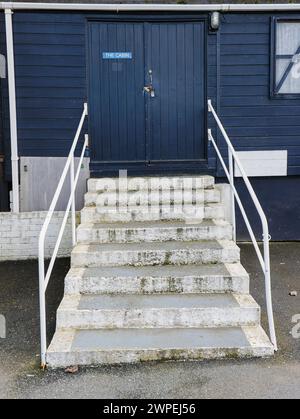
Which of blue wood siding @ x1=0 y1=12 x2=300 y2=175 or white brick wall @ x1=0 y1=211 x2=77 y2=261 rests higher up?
blue wood siding @ x1=0 y1=12 x2=300 y2=175

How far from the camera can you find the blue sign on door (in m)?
6.90

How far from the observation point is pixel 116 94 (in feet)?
23.0

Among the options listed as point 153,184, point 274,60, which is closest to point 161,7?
point 274,60

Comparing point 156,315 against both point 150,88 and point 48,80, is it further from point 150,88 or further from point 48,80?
Answer: point 48,80

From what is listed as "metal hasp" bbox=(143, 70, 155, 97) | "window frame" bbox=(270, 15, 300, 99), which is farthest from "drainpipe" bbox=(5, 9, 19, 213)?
"window frame" bbox=(270, 15, 300, 99)

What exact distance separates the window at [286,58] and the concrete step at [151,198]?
7.01ft

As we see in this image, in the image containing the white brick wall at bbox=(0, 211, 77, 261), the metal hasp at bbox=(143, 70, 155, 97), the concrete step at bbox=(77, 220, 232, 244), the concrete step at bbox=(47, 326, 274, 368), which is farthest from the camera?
the metal hasp at bbox=(143, 70, 155, 97)

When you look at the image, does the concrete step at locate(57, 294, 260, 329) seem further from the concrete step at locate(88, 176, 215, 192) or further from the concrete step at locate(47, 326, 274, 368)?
the concrete step at locate(88, 176, 215, 192)

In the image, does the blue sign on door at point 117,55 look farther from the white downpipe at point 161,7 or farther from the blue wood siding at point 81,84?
the white downpipe at point 161,7

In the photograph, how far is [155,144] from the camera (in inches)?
281

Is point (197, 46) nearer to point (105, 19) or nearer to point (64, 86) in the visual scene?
point (105, 19)

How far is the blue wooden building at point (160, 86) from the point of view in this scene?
267 inches

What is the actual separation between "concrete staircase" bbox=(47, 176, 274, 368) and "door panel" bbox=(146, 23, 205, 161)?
168 cm
